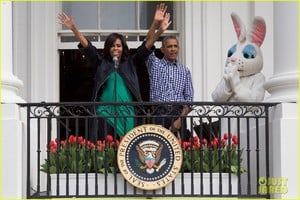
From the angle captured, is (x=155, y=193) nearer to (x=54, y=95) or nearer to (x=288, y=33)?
(x=288, y=33)

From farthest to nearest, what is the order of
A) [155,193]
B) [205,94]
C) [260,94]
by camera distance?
1. [205,94]
2. [260,94]
3. [155,193]

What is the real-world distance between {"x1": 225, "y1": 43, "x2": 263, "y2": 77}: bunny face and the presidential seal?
1251 millimetres

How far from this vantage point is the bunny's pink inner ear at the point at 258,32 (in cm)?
954

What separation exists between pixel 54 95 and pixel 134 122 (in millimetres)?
2936

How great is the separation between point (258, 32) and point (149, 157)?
192 centimetres

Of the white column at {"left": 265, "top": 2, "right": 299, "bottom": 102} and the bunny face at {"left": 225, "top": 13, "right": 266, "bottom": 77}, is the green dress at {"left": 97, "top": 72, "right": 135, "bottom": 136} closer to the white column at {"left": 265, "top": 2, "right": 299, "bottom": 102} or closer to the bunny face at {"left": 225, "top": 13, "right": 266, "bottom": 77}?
the bunny face at {"left": 225, "top": 13, "right": 266, "bottom": 77}

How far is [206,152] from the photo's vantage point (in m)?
8.87

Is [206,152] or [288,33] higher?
[288,33]

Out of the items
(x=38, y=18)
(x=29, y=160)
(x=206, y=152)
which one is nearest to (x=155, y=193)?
(x=206, y=152)

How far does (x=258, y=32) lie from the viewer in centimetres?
956

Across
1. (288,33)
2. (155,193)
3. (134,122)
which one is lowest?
(155,193)

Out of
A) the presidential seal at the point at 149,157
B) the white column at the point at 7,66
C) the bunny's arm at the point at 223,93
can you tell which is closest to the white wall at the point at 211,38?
the bunny's arm at the point at 223,93

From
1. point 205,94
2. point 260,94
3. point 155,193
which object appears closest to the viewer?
point 155,193

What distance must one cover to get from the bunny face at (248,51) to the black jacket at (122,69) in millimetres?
901
